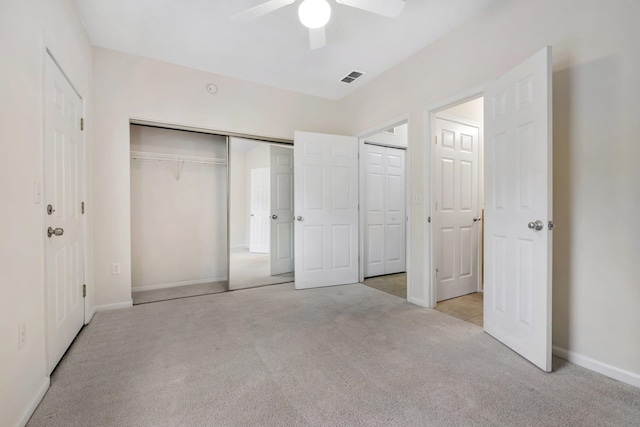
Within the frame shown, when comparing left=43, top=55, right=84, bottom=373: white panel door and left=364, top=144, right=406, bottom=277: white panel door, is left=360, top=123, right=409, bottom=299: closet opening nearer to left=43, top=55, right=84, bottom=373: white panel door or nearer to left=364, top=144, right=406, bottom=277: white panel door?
left=364, top=144, right=406, bottom=277: white panel door

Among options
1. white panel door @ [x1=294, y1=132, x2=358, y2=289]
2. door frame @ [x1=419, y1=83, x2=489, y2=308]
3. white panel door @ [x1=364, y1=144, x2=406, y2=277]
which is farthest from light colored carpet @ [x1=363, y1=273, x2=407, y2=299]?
door frame @ [x1=419, y1=83, x2=489, y2=308]

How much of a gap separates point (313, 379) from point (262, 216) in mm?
2787

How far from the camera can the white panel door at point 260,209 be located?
4.10 m

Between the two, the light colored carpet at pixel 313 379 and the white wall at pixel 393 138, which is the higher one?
the white wall at pixel 393 138

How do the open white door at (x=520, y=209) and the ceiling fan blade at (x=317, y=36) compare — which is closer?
the open white door at (x=520, y=209)

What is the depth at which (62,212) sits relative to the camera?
2027 mm

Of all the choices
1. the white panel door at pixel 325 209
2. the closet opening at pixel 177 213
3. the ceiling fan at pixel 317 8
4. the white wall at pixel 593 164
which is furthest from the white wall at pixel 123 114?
the white wall at pixel 593 164

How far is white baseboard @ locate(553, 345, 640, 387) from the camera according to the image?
5.31ft

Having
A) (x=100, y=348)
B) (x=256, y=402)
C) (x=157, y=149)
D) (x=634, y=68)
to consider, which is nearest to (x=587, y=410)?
(x=256, y=402)

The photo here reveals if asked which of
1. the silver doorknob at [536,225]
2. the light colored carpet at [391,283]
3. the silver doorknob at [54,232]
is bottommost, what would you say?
the light colored carpet at [391,283]

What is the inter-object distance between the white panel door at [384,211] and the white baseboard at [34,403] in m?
3.51

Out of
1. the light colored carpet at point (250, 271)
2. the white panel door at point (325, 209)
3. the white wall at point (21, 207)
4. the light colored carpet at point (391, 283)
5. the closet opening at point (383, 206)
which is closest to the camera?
the white wall at point (21, 207)

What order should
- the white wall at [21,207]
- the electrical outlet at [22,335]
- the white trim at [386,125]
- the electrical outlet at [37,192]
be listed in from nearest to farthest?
the white wall at [21,207]
the electrical outlet at [22,335]
the electrical outlet at [37,192]
the white trim at [386,125]

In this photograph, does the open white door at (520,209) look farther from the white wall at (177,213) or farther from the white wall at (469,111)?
the white wall at (177,213)
